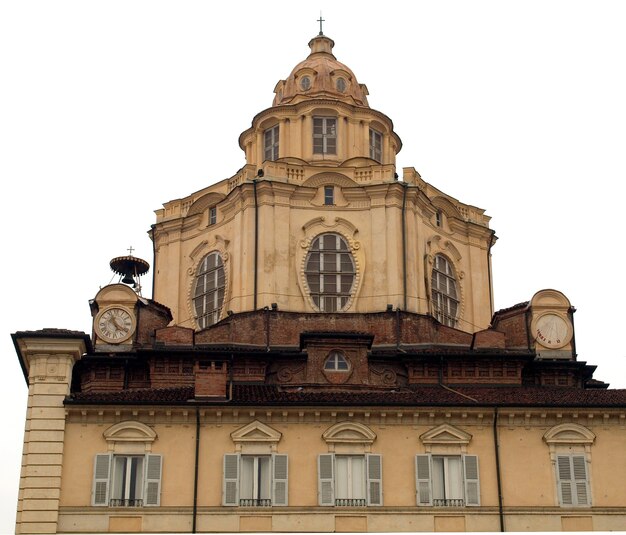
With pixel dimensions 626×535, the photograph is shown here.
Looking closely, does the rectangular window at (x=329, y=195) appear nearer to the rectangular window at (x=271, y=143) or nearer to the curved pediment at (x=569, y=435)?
the rectangular window at (x=271, y=143)

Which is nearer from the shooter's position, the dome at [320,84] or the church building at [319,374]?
the church building at [319,374]

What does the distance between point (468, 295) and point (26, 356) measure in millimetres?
26311

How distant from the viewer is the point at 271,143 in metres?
66.0

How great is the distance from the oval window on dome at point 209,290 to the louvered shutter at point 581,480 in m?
21.9

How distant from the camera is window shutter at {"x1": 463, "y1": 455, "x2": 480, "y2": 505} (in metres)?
42.2

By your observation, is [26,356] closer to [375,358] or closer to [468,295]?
[375,358]

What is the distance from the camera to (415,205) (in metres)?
59.9

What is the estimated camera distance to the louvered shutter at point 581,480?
4234 cm

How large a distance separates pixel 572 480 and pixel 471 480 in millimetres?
3605

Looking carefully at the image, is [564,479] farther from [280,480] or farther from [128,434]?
[128,434]

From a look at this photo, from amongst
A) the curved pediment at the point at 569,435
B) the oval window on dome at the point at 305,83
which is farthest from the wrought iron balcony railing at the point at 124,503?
the oval window on dome at the point at 305,83

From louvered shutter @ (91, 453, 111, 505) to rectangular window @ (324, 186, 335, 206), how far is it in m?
21.9

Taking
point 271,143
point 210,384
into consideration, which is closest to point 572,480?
point 210,384

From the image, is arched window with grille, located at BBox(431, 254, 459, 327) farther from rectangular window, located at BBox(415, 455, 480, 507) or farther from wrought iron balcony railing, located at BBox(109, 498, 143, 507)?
wrought iron balcony railing, located at BBox(109, 498, 143, 507)
